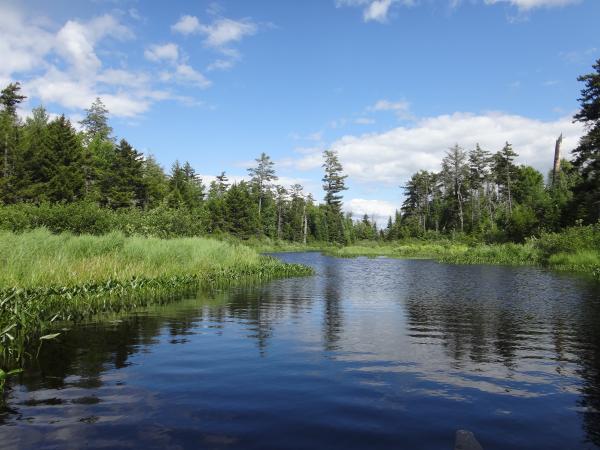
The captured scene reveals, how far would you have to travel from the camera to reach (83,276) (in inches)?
643

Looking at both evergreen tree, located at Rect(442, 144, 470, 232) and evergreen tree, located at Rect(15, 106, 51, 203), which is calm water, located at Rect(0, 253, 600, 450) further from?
evergreen tree, located at Rect(442, 144, 470, 232)

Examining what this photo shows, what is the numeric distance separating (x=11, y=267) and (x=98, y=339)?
574 centimetres

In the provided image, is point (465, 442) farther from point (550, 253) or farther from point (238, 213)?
point (238, 213)

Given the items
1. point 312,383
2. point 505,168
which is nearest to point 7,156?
point 312,383

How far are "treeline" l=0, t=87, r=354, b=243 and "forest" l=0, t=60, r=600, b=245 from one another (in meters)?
0.14

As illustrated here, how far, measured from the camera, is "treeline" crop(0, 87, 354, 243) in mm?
32531

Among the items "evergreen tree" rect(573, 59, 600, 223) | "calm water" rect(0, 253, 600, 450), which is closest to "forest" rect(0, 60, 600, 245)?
"evergreen tree" rect(573, 59, 600, 223)

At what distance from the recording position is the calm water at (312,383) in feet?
18.1

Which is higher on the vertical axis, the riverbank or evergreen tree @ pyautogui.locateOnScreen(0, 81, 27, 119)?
evergreen tree @ pyautogui.locateOnScreen(0, 81, 27, 119)

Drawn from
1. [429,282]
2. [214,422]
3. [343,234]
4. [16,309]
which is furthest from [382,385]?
[343,234]

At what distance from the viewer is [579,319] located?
14.1m

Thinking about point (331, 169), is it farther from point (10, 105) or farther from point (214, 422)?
point (214, 422)

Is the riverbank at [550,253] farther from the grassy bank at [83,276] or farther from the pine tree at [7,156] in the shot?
the pine tree at [7,156]

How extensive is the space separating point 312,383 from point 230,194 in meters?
81.0
